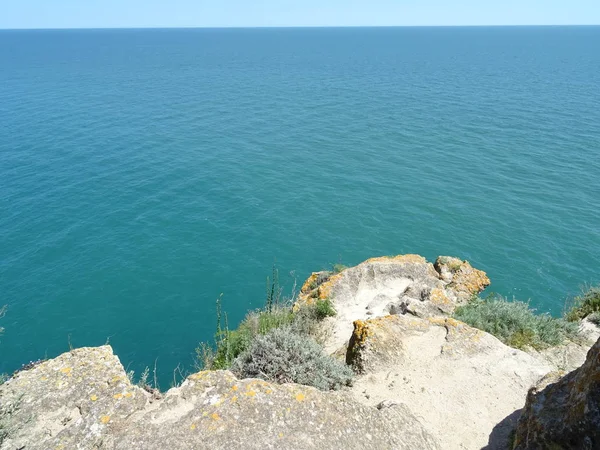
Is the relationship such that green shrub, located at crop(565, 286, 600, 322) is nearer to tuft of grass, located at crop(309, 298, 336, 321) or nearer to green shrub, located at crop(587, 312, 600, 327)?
green shrub, located at crop(587, 312, 600, 327)

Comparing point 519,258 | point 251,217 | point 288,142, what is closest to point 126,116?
point 288,142

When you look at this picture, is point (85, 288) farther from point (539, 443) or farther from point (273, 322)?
point (539, 443)

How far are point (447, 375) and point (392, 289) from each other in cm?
997

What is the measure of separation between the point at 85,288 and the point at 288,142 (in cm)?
2985

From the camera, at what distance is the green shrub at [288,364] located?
11.1 metres

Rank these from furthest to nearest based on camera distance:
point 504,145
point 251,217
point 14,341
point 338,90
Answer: point 338,90 → point 504,145 → point 251,217 → point 14,341

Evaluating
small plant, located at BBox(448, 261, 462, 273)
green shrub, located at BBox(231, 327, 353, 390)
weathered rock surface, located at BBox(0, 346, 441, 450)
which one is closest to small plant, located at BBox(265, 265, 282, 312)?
green shrub, located at BBox(231, 327, 353, 390)

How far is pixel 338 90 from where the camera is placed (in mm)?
80625

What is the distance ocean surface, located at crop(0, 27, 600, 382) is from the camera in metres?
26.4

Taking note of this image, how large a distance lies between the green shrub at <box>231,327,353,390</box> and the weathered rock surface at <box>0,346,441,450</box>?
4.46 ft

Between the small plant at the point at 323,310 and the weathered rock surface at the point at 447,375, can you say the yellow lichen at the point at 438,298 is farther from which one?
the small plant at the point at 323,310

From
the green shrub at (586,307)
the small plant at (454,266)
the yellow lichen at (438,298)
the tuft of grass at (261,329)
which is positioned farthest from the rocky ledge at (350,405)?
the small plant at (454,266)

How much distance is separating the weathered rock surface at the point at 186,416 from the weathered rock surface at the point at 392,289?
7148 mm

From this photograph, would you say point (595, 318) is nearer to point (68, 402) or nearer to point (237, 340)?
point (237, 340)
